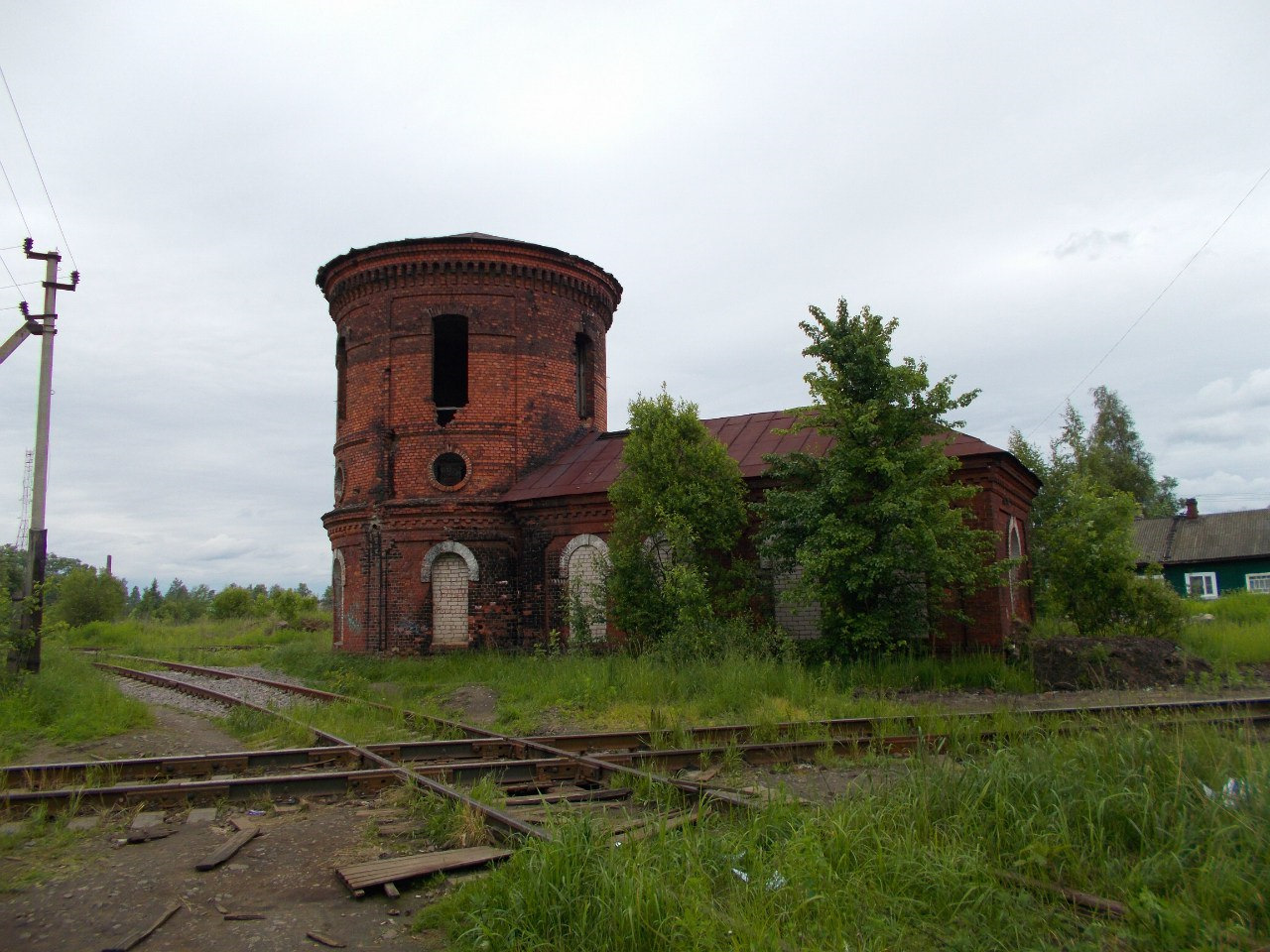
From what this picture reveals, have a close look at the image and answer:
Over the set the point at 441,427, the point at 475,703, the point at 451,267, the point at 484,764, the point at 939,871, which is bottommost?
the point at 475,703

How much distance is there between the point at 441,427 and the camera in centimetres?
1997

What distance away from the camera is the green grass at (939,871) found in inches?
146

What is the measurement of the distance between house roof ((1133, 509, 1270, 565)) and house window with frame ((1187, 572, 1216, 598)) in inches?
32.6

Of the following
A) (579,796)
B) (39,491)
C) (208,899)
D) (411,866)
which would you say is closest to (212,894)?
(208,899)

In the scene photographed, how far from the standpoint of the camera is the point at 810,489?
14.8 metres

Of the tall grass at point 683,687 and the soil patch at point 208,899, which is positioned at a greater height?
the tall grass at point 683,687

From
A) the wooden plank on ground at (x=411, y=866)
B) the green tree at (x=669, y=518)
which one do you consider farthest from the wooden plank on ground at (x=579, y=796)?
the green tree at (x=669, y=518)

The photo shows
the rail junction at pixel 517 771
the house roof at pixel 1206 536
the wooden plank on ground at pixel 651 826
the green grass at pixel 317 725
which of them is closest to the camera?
the wooden plank on ground at pixel 651 826

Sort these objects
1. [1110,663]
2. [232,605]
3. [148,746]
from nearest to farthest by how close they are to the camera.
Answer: [148,746]
[1110,663]
[232,605]

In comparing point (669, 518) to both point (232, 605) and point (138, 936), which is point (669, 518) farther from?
point (232, 605)

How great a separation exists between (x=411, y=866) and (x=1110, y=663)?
1183cm

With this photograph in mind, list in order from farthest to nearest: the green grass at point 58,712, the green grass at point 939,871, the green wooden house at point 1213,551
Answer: the green wooden house at point 1213,551, the green grass at point 58,712, the green grass at point 939,871

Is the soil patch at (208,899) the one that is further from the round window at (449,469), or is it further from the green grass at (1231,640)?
the round window at (449,469)

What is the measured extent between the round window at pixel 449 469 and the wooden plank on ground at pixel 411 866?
1498cm
